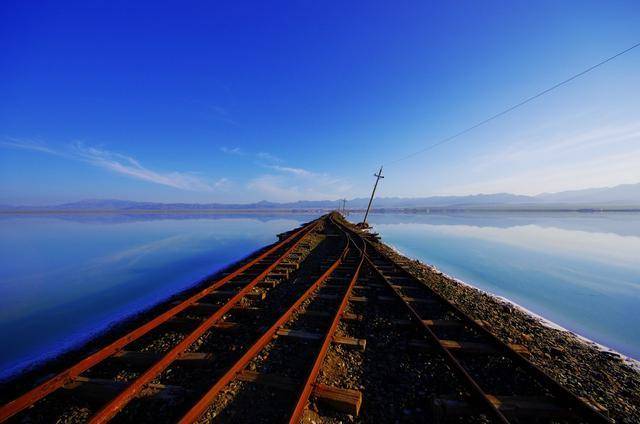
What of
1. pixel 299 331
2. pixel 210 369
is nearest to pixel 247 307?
pixel 299 331

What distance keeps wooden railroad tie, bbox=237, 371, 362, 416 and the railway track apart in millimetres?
14

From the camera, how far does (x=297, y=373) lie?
154 inches

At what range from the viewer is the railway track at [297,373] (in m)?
3.19

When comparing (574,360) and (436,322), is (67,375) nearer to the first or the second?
(436,322)

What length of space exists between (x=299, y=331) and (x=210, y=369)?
1707mm

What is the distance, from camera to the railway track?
3189 mm

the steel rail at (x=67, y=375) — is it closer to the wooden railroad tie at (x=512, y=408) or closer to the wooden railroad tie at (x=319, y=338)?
the wooden railroad tie at (x=319, y=338)

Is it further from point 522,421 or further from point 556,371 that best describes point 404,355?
point 556,371

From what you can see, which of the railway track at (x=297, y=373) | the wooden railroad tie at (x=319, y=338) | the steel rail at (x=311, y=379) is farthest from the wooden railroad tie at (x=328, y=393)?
the wooden railroad tie at (x=319, y=338)

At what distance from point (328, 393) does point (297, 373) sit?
79 centimetres

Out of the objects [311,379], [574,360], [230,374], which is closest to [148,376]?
[230,374]

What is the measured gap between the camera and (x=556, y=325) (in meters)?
7.61

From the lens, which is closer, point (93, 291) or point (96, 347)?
point (96, 347)

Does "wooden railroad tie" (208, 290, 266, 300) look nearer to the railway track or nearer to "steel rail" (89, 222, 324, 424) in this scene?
the railway track
